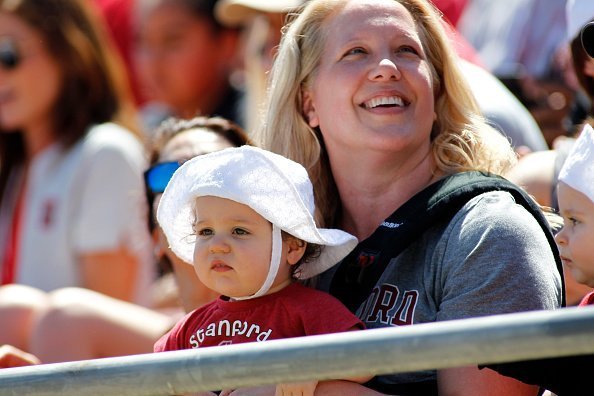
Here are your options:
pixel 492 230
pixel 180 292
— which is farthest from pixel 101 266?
pixel 492 230

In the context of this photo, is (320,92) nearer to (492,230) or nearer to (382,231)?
(382,231)

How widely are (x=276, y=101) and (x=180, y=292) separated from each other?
0.71 metres

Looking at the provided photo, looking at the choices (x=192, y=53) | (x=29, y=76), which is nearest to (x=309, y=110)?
(x=29, y=76)

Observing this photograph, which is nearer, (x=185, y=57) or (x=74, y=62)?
(x=74, y=62)

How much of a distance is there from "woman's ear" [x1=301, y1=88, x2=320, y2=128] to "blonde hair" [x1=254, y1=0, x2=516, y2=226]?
1 cm

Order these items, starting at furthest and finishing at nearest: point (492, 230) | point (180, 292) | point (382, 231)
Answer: point (180, 292)
point (382, 231)
point (492, 230)

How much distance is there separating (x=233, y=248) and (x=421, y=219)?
434 millimetres

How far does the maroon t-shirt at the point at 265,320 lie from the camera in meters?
2.64

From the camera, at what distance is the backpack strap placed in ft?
9.19

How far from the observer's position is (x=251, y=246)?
2.74 metres

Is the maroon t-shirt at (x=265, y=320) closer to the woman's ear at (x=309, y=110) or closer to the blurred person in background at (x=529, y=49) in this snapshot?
the woman's ear at (x=309, y=110)

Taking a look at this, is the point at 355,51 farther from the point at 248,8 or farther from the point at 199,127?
the point at 248,8

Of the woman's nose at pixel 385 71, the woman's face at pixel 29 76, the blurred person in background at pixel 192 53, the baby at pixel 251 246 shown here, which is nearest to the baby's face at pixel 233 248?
the baby at pixel 251 246

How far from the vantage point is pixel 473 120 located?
125 inches
